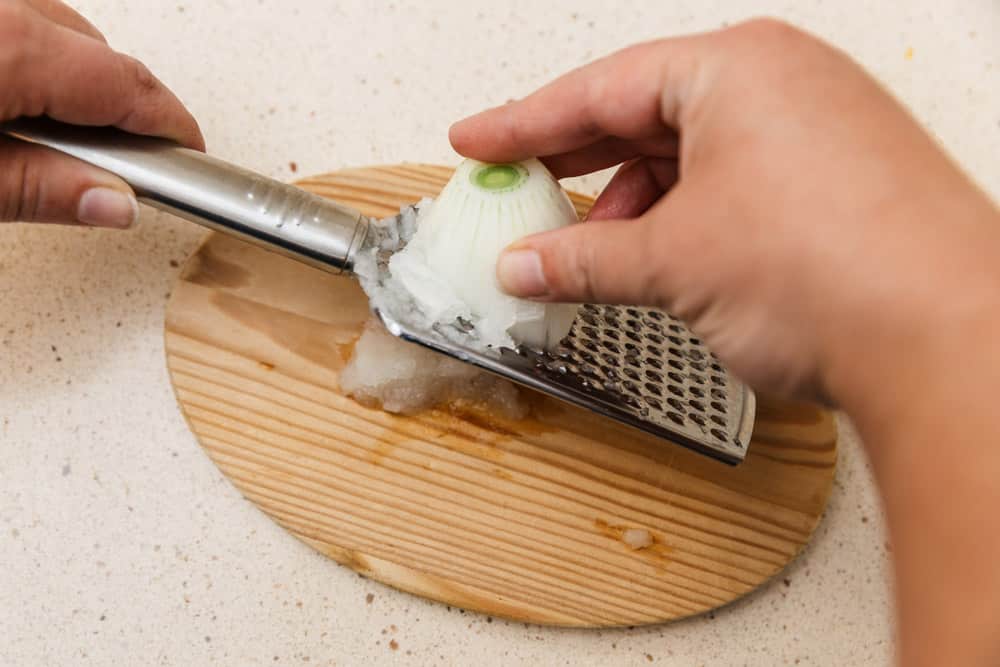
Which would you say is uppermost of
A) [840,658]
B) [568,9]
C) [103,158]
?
[568,9]

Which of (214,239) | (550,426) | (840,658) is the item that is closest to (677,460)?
(550,426)

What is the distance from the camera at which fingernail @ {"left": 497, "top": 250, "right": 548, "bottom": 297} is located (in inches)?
29.8

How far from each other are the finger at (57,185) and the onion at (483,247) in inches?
11.9

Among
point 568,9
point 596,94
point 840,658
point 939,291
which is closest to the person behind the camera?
point 939,291

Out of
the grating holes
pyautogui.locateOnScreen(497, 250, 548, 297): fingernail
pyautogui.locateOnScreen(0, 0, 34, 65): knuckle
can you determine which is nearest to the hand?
pyautogui.locateOnScreen(0, 0, 34, 65): knuckle

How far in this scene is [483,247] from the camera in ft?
2.76

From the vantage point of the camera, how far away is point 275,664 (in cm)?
90

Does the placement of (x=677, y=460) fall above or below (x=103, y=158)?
below

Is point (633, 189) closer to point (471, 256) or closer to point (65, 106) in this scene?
point (471, 256)

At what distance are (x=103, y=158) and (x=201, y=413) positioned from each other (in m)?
0.30

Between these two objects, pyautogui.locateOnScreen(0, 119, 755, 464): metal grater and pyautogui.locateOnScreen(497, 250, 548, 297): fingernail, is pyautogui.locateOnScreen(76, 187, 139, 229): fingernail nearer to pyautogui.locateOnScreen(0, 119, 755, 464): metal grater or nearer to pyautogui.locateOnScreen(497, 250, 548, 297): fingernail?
pyautogui.locateOnScreen(0, 119, 755, 464): metal grater

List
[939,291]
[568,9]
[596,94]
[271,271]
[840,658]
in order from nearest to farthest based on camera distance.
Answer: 1. [939,291]
2. [596,94]
3. [840,658]
4. [271,271]
5. [568,9]

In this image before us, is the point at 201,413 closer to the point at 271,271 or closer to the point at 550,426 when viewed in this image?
the point at 271,271

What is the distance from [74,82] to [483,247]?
0.45m
